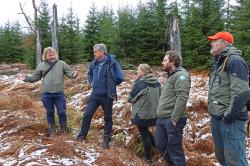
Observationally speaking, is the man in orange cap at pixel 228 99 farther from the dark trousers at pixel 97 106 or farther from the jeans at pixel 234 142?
the dark trousers at pixel 97 106

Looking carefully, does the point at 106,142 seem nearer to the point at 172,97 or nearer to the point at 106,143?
the point at 106,143

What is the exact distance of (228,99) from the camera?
4703 mm

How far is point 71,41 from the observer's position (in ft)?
87.3

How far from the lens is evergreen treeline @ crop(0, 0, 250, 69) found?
68.3 ft

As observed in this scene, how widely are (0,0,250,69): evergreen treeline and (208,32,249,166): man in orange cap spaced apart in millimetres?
14318

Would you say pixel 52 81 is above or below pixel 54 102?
above

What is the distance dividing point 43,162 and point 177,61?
2.55 metres

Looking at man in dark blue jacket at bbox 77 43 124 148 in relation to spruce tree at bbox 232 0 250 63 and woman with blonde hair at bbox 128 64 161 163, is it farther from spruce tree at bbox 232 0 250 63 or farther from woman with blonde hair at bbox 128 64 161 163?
spruce tree at bbox 232 0 250 63

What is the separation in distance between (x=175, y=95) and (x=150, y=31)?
18.9 meters

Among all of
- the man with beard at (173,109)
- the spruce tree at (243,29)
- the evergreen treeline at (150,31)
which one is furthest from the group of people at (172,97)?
the spruce tree at (243,29)

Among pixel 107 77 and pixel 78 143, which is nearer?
pixel 78 143

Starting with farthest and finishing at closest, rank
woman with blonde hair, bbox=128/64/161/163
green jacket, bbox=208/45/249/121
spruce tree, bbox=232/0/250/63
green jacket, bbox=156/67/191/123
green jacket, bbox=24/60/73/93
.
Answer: spruce tree, bbox=232/0/250/63
green jacket, bbox=24/60/73/93
woman with blonde hair, bbox=128/64/161/163
green jacket, bbox=156/67/191/123
green jacket, bbox=208/45/249/121

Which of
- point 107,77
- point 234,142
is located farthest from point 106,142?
point 234,142

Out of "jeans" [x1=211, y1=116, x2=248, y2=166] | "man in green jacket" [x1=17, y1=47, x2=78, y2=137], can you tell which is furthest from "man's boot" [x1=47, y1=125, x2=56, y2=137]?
"jeans" [x1=211, y1=116, x2=248, y2=166]
